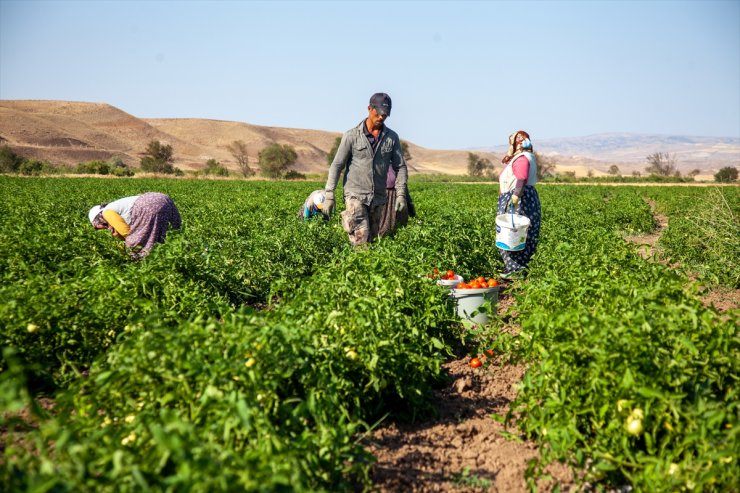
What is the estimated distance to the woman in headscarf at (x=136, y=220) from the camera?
6.67 meters

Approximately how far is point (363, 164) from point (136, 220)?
271cm

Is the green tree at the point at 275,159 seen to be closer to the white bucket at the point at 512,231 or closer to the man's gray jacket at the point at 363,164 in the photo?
the man's gray jacket at the point at 363,164

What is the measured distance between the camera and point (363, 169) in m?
6.90

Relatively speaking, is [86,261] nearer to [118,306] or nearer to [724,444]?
[118,306]

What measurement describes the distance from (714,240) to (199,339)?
28.9 feet

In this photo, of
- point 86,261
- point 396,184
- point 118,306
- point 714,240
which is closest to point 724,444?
point 118,306

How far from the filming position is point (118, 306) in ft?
13.8

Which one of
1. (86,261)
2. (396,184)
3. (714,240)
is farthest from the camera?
(714,240)

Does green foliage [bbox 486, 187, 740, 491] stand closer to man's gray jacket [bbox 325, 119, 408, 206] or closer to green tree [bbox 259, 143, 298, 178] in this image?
man's gray jacket [bbox 325, 119, 408, 206]

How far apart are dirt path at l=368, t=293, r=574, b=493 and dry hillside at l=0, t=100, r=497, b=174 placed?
260ft

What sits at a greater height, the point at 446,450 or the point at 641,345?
the point at 641,345

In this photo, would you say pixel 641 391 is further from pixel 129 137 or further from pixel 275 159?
pixel 129 137

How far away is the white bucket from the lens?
6.77m

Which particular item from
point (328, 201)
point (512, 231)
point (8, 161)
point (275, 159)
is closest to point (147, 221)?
point (328, 201)
